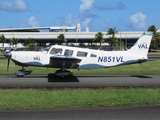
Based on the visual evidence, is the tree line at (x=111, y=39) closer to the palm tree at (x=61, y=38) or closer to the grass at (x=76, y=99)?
the palm tree at (x=61, y=38)

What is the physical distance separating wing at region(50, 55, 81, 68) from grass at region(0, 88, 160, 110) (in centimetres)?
676

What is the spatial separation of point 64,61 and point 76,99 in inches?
340

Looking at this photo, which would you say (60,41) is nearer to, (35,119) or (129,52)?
(129,52)

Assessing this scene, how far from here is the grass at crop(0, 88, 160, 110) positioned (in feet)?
31.4

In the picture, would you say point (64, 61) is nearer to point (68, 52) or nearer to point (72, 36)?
point (68, 52)

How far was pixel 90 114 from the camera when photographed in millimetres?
8227

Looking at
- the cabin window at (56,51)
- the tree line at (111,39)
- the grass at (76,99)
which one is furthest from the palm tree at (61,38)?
the grass at (76,99)

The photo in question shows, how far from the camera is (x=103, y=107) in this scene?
9344 millimetres

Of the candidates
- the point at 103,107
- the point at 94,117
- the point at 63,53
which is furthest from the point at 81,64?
the point at 94,117

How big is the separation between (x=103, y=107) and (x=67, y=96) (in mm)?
2224

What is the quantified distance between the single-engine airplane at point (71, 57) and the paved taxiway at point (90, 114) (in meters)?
9.97

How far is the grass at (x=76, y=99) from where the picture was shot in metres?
A: 9.58

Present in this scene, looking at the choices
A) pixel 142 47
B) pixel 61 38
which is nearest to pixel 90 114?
pixel 142 47

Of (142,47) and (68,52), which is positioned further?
(142,47)
